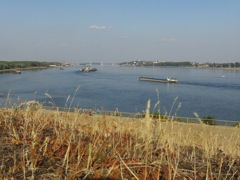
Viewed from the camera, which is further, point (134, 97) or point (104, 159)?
point (134, 97)

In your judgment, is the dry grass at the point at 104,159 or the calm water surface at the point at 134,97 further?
the calm water surface at the point at 134,97

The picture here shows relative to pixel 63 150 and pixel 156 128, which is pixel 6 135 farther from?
pixel 156 128

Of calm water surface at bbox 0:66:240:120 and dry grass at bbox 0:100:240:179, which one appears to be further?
calm water surface at bbox 0:66:240:120

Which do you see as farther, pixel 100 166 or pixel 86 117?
pixel 86 117

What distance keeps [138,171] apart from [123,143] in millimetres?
1517

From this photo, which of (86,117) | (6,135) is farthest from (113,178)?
(86,117)

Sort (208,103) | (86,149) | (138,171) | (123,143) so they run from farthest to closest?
1. (208,103)
2. (123,143)
3. (86,149)
4. (138,171)

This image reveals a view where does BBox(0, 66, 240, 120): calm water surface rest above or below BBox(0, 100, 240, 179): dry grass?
below

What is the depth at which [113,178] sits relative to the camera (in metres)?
3.70

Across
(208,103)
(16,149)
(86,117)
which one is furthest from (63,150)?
(208,103)

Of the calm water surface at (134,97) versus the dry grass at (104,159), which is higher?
the dry grass at (104,159)

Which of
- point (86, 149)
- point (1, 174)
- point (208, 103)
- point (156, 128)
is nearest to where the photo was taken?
point (1, 174)

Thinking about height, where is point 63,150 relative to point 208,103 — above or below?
above

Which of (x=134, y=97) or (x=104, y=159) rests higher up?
(x=104, y=159)
